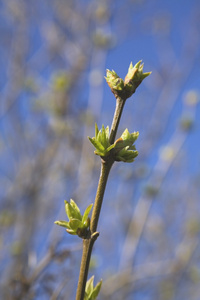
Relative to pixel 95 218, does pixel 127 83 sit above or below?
above

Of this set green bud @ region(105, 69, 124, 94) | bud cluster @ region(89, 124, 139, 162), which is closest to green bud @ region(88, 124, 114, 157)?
bud cluster @ region(89, 124, 139, 162)

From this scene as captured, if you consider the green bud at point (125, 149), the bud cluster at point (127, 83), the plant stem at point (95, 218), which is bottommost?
the plant stem at point (95, 218)

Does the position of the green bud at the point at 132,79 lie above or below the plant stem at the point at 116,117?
above

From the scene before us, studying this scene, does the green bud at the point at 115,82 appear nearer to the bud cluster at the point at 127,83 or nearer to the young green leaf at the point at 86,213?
the bud cluster at the point at 127,83

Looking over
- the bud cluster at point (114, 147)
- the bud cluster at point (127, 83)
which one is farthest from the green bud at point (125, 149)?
the bud cluster at point (127, 83)

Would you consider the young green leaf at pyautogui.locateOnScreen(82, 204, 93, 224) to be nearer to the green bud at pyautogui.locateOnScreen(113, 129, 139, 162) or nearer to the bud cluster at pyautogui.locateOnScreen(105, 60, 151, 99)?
the green bud at pyautogui.locateOnScreen(113, 129, 139, 162)

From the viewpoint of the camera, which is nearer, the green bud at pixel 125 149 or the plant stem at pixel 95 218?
the plant stem at pixel 95 218

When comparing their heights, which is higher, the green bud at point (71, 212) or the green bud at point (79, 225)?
the green bud at point (71, 212)

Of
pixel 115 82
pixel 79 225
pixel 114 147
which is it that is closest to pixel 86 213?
pixel 79 225

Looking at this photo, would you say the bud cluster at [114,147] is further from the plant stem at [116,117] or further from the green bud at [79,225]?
the green bud at [79,225]

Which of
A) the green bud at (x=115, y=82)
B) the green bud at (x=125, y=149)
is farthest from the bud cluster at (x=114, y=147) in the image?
the green bud at (x=115, y=82)

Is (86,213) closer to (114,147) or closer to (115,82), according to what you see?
(114,147)
